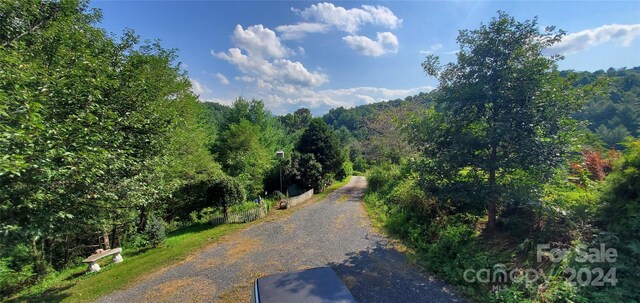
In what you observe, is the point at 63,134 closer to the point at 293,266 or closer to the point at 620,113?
the point at 293,266

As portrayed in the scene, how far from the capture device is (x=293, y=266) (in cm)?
757

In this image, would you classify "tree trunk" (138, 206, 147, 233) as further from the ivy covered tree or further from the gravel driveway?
the gravel driveway

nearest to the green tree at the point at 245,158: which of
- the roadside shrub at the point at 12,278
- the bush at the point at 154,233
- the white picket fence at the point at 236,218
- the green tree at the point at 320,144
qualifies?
the green tree at the point at 320,144

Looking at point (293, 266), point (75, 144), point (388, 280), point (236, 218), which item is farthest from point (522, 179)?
point (236, 218)

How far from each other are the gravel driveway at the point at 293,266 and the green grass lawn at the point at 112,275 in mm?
562

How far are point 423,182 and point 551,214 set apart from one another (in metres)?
3.02

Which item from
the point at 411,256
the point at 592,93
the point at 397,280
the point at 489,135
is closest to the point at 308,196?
the point at 411,256

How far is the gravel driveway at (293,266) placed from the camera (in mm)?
6062

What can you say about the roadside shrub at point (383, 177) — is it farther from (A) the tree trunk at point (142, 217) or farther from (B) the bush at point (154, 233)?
(A) the tree trunk at point (142, 217)

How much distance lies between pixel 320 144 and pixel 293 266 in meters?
18.0

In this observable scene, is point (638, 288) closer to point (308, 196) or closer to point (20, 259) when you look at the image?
point (308, 196)

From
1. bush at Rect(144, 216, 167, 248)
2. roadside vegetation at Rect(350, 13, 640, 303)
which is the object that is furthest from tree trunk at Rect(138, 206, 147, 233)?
roadside vegetation at Rect(350, 13, 640, 303)

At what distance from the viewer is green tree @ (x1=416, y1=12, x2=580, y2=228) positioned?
19.6 ft

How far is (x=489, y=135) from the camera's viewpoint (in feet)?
20.5
